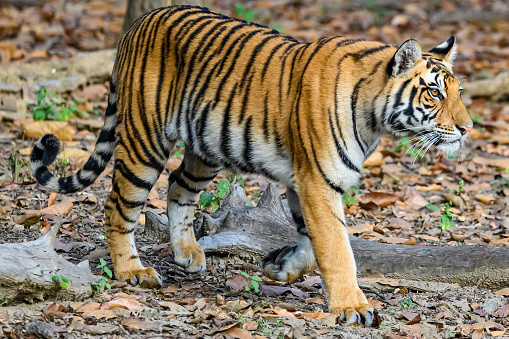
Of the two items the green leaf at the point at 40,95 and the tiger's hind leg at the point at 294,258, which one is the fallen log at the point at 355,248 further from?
the green leaf at the point at 40,95

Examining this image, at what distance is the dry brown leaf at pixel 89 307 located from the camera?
3.73 m

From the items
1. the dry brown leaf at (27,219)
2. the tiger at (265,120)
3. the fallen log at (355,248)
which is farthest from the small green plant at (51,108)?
the tiger at (265,120)

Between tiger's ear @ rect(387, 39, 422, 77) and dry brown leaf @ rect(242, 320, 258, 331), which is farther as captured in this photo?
tiger's ear @ rect(387, 39, 422, 77)

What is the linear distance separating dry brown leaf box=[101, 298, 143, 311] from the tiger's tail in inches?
46.4

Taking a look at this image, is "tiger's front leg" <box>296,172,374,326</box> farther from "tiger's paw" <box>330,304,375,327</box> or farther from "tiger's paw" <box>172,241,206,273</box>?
"tiger's paw" <box>172,241,206,273</box>

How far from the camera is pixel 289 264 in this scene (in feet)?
15.1

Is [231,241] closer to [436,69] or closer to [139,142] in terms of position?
[139,142]

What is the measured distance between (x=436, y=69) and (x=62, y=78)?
5394 mm

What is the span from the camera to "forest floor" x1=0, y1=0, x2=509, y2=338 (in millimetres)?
3707

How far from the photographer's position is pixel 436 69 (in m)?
4.02

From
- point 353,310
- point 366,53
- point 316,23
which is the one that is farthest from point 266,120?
point 316,23

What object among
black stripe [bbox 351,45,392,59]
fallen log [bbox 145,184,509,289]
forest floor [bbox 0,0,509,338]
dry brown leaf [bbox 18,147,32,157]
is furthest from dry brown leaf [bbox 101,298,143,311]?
dry brown leaf [bbox 18,147,32,157]

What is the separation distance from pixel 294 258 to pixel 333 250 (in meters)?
0.72

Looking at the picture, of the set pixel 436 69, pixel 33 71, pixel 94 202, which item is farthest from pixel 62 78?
pixel 436 69
